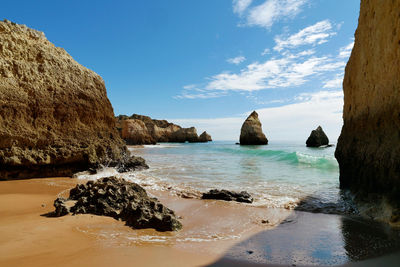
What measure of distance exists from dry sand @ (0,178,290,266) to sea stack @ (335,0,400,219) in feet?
7.12

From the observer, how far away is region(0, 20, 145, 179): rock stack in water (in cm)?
773

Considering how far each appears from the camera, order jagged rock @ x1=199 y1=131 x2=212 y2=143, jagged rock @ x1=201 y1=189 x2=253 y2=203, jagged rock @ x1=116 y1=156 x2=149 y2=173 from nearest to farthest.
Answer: jagged rock @ x1=201 y1=189 x2=253 y2=203 → jagged rock @ x1=116 y1=156 x2=149 y2=173 → jagged rock @ x1=199 y1=131 x2=212 y2=143

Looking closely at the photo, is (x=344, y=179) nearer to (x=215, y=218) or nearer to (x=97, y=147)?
(x=215, y=218)

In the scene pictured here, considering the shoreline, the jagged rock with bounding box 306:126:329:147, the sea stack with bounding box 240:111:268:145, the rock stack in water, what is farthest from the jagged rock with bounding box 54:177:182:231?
the sea stack with bounding box 240:111:268:145

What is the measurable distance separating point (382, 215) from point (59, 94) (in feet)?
34.5

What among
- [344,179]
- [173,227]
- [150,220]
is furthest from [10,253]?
[344,179]

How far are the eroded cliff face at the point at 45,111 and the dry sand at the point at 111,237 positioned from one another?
2924mm

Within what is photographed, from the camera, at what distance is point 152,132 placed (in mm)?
63000

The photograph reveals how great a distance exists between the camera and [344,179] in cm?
743

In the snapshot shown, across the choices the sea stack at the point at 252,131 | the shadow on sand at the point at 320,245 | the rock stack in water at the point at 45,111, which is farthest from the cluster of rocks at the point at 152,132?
the shadow on sand at the point at 320,245

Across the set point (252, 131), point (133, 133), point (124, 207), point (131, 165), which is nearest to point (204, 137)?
point (252, 131)

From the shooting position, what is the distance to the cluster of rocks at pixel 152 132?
47.8 m

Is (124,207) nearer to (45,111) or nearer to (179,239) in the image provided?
(179,239)

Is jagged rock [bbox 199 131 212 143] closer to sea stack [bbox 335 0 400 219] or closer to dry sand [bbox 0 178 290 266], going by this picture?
sea stack [bbox 335 0 400 219]
